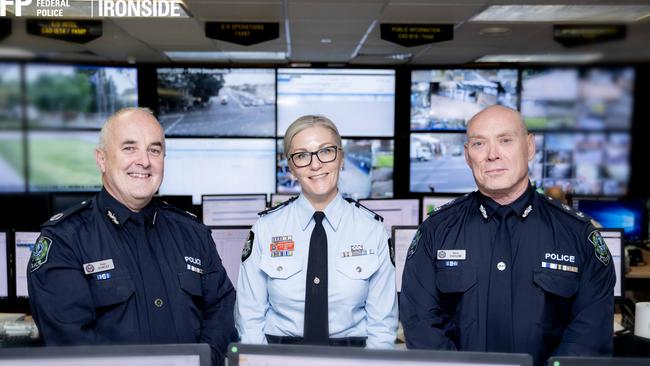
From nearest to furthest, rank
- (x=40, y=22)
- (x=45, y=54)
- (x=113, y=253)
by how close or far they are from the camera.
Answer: (x=113, y=253) → (x=40, y=22) → (x=45, y=54)

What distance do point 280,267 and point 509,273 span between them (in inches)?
26.5

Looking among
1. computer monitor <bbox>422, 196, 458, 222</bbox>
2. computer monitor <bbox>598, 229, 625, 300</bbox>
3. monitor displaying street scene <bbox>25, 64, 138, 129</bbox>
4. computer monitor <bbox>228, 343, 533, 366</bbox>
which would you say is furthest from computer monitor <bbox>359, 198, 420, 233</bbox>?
monitor displaying street scene <bbox>25, 64, 138, 129</bbox>

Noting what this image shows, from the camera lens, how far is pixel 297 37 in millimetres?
5309

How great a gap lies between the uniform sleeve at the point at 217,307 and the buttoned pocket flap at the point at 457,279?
2.13 feet

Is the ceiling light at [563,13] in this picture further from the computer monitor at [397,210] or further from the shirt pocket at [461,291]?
the shirt pocket at [461,291]

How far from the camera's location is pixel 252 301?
65.4 inches

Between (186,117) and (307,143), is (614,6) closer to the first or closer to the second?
(307,143)

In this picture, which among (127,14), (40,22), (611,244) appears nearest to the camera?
(611,244)

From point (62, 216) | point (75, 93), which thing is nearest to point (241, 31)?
point (75, 93)

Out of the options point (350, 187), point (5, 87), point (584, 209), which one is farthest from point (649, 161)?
point (5, 87)

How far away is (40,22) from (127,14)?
840 mm

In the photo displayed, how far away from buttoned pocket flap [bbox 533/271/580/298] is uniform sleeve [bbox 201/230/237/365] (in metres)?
0.91

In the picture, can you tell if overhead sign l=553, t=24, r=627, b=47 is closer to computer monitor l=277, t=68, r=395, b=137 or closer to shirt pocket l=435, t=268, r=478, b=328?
computer monitor l=277, t=68, r=395, b=137

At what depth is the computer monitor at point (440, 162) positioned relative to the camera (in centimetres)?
701
